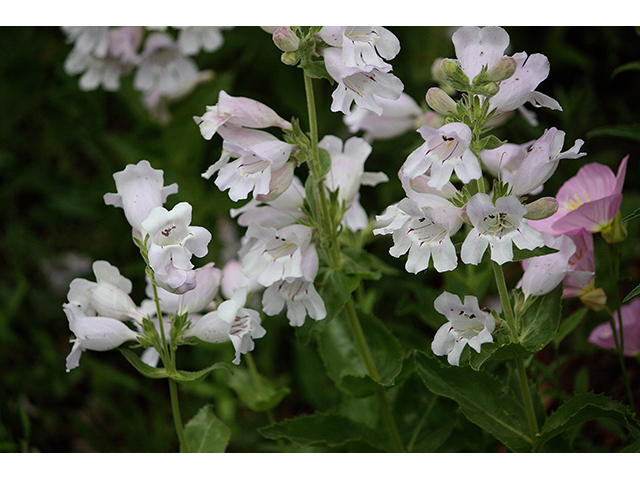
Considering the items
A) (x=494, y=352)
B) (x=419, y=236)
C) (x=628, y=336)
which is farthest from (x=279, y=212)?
(x=628, y=336)

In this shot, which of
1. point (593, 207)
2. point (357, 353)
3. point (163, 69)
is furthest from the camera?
point (163, 69)

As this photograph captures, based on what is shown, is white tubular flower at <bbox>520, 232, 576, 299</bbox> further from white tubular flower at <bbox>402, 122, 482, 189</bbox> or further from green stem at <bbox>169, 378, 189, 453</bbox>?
green stem at <bbox>169, 378, 189, 453</bbox>

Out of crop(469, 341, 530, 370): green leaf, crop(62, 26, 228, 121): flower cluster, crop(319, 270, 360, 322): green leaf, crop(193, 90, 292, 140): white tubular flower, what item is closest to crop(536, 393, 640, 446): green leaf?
crop(469, 341, 530, 370): green leaf

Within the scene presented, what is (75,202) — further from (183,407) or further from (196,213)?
(183,407)

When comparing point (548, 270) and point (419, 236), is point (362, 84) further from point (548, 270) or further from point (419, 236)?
point (548, 270)

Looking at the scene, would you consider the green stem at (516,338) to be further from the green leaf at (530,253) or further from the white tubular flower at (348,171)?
the white tubular flower at (348,171)

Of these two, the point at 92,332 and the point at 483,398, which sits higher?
the point at 92,332

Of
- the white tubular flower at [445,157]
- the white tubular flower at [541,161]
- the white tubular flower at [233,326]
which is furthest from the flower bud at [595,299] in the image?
the white tubular flower at [233,326]

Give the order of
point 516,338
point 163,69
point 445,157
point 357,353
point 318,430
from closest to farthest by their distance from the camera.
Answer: point 445,157 → point 516,338 → point 318,430 → point 357,353 → point 163,69
